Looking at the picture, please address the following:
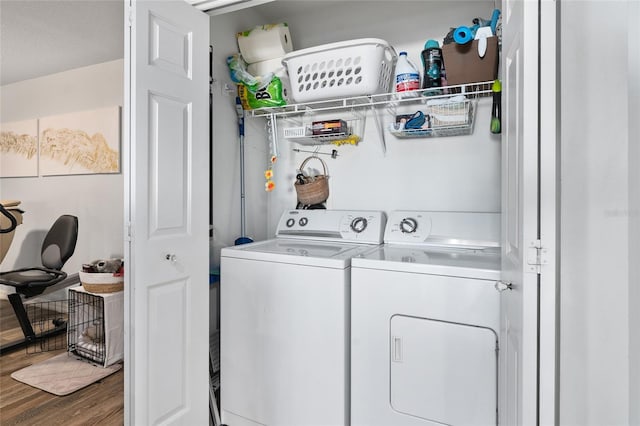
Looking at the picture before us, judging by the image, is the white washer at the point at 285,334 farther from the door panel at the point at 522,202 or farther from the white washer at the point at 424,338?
the door panel at the point at 522,202

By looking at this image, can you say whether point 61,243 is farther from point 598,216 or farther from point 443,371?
point 598,216

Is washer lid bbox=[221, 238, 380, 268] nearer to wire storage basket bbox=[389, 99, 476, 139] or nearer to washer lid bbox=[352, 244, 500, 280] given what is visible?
washer lid bbox=[352, 244, 500, 280]

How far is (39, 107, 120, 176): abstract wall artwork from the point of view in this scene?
11.8 feet

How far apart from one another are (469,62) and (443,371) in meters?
1.47

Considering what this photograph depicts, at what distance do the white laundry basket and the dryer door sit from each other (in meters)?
1.28

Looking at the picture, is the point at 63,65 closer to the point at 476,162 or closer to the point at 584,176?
the point at 476,162

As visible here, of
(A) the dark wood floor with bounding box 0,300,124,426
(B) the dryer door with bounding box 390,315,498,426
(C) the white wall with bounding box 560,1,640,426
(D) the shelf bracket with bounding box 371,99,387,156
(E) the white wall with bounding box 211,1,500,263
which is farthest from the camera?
(D) the shelf bracket with bounding box 371,99,387,156

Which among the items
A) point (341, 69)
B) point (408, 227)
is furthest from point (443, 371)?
point (341, 69)

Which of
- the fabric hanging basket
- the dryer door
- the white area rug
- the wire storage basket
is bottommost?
the white area rug

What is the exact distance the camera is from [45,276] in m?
3.12

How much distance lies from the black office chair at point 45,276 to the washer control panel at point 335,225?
7.16 feet

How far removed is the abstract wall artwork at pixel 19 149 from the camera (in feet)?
13.6

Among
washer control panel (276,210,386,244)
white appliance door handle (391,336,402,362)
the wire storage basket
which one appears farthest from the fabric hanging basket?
white appliance door handle (391,336,402,362)

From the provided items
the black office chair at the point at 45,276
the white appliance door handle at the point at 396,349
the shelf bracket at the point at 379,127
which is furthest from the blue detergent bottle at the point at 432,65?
the black office chair at the point at 45,276
